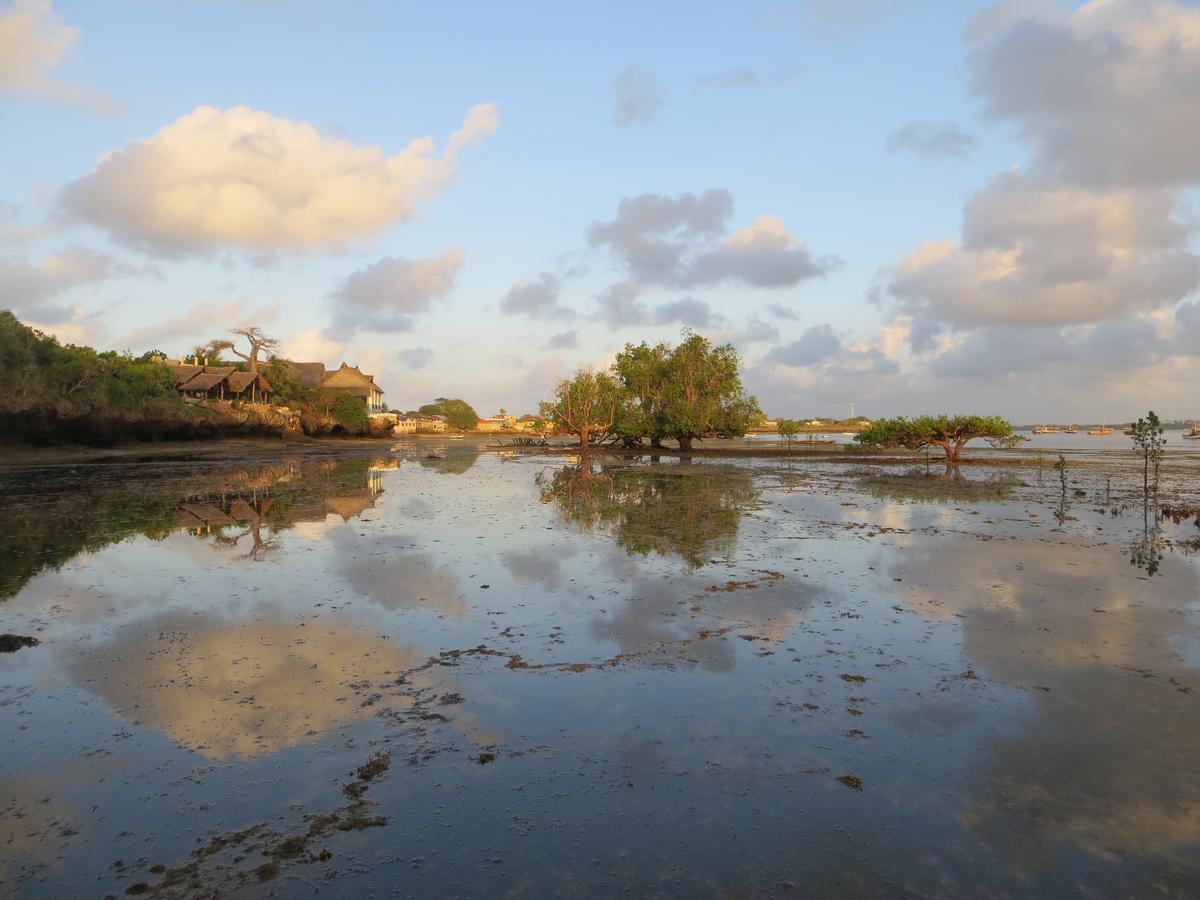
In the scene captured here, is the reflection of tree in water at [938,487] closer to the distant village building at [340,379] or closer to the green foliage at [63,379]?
the green foliage at [63,379]

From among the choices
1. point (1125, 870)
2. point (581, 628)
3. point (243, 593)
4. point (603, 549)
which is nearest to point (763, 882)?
point (1125, 870)

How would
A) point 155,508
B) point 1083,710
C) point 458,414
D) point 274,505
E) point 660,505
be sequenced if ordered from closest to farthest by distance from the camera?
point 1083,710
point 155,508
point 274,505
point 660,505
point 458,414

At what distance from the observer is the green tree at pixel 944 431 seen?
139 ft

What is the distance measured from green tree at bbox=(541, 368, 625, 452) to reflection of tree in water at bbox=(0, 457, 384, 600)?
29.5 meters

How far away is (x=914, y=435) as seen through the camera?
152ft

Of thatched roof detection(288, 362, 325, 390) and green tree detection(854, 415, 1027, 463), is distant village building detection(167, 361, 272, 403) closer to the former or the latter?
thatched roof detection(288, 362, 325, 390)

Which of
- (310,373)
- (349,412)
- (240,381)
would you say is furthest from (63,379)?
(310,373)

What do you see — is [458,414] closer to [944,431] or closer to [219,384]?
[219,384]

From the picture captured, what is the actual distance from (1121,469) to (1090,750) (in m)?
44.1

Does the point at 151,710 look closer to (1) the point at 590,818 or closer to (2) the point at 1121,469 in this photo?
(1) the point at 590,818

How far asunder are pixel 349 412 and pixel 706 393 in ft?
142

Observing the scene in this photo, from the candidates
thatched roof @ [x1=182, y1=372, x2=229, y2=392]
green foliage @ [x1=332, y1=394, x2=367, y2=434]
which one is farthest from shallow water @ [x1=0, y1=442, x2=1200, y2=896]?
green foliage @ [x1=332, y1=394, x2=367, y2=434]

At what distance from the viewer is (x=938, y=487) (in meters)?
31.1

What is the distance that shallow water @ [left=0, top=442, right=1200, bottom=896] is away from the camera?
4.60 m
